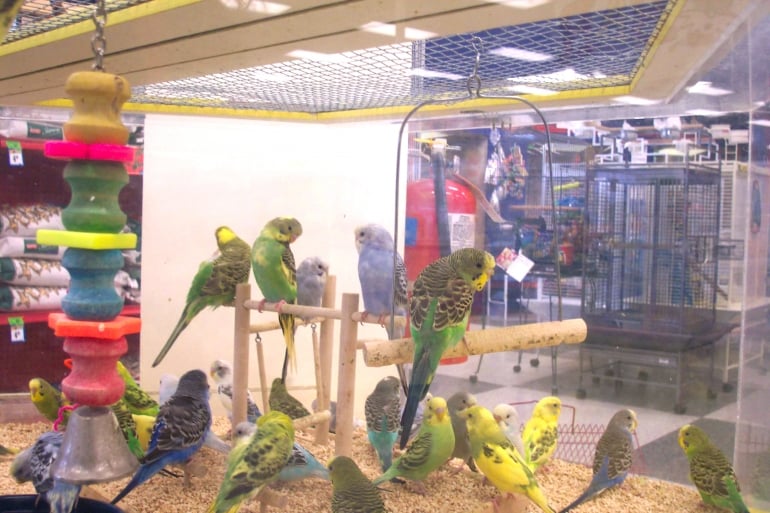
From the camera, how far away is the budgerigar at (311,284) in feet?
6.39

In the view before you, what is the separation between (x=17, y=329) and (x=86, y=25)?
4.35ft

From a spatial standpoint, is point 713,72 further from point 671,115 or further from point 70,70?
point 70,70

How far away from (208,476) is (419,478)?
536 millimetres

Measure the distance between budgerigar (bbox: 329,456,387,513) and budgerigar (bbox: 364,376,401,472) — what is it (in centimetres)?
30

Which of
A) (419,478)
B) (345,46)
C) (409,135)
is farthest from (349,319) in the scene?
(409,135)

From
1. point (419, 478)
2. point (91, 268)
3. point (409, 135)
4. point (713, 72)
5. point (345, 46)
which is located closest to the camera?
point (91, 268)

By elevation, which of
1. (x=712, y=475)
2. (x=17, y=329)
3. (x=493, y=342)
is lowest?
(x=712, y=475)

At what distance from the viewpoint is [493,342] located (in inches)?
54.7

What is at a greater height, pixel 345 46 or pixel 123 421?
pixel 345 46

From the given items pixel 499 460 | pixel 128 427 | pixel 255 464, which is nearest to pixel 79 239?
pixel 255 464

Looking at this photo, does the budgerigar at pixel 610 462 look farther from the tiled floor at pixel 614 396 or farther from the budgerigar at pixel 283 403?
the budgerigar at pixel 283 403

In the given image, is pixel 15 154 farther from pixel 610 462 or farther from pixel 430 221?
pixel 610 462

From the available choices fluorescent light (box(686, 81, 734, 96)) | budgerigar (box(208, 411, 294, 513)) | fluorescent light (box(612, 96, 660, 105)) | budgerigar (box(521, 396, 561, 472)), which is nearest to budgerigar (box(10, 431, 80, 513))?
budgerigar (box(208, 411, 294, 513))

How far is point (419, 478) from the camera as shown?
154 centimetres
